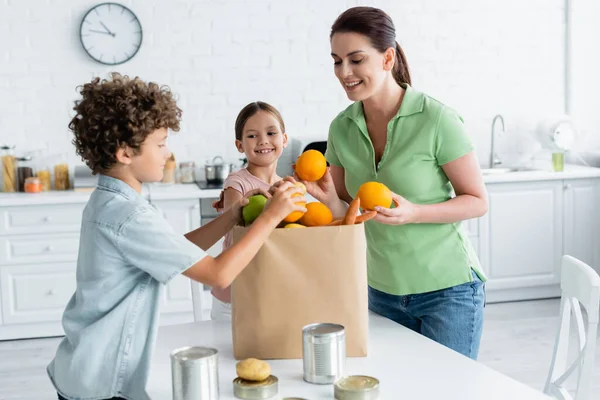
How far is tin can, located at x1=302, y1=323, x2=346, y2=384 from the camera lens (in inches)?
61.3

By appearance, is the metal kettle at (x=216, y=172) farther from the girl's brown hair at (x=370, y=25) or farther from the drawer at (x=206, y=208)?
the girl's brown hair at (x=370, y=25)

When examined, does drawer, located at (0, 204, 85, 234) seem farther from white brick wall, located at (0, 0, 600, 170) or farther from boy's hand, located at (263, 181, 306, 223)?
boy's hand, located at (263, 181, 306, 223)

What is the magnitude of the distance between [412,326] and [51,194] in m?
2.79

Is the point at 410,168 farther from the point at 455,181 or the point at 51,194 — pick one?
the point at 51,194

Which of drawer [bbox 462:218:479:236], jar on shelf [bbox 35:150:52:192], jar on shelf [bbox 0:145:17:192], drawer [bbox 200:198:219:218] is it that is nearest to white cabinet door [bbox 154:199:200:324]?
drawer [bbox 200:198:219:218]

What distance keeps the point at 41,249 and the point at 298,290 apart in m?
2.91

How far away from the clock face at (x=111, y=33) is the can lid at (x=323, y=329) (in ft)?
11.1

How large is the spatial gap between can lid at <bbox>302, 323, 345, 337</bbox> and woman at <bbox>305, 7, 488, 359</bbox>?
1.53 feet

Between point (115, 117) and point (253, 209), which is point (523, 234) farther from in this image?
point (115, 117)

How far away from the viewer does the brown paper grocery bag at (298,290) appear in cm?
163

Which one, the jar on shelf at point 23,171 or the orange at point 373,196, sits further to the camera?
the jar on shelf at point 23,171

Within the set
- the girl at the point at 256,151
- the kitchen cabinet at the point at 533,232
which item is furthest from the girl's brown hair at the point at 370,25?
the kitchen cabinet at the point at 533,232

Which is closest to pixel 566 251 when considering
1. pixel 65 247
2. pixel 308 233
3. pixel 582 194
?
pixel 582 194

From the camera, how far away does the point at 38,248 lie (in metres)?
4.26
